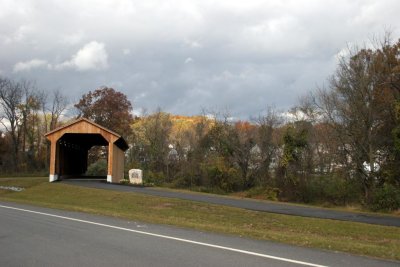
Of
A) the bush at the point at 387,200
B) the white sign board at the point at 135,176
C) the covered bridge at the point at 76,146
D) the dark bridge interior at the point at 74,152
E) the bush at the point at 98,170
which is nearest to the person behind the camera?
the bush at the point at 387,200

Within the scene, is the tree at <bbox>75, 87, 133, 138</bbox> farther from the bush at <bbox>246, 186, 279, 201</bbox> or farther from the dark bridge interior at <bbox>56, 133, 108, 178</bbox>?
the bush at <bbox>246, 186, 279, 201</bbox>

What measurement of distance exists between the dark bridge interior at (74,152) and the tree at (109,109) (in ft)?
52.6

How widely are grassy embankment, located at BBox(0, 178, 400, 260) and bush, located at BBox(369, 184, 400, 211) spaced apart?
9.94 m

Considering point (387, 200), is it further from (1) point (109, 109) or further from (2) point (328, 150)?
(1) point (109, 109)

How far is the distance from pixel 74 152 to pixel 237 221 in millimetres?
31248

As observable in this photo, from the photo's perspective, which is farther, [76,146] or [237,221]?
[76,146]

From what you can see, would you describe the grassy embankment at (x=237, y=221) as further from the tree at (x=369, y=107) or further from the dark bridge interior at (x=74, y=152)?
the tree at (x=369, y=107)

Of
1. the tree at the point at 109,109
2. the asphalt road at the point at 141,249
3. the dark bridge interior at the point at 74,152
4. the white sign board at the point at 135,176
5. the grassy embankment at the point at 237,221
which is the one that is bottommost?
the grassy embankment at the point at 237,221

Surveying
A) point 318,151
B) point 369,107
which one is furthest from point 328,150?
point 369,107

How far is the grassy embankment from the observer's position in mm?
10978

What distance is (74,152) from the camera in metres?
45.4

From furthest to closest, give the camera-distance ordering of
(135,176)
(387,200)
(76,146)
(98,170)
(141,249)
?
1. (98,170)
2. (76,146)
3. (135,176)
4. (387,200)
5. (141,249)

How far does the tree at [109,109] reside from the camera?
67.3 m

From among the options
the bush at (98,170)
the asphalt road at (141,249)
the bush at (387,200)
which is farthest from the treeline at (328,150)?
the asphalt road at (141,249)
